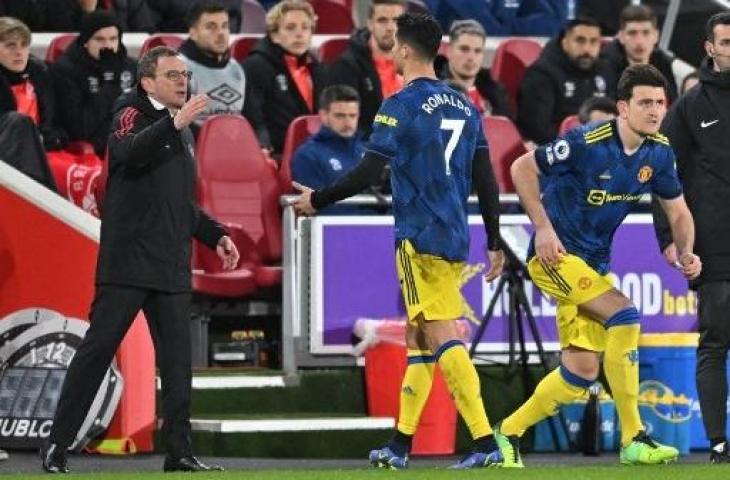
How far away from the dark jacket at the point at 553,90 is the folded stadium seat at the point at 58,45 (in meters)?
3.38

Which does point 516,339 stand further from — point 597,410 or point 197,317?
point 197,317

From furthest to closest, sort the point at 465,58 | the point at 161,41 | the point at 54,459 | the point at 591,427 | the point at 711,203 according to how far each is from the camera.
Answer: the point at 161,41
the point at 465,58
the point at 591,427
the point at 711,203
the point at 54,459

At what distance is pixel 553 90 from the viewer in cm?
1554

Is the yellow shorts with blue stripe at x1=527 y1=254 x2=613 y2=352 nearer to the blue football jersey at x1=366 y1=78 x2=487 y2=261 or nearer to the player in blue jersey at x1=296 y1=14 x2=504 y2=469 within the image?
the player in blue jersey at x1=296 y1=14 x2=504 y2=469

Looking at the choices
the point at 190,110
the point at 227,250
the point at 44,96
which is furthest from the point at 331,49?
the point at 190,110

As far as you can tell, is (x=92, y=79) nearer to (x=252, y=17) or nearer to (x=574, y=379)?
(x=252, y=17)

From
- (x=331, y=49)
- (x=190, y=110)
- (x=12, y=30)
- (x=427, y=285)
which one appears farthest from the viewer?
(x=331, y=49)

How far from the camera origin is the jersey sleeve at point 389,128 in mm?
9484

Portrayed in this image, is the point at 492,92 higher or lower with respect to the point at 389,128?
higher

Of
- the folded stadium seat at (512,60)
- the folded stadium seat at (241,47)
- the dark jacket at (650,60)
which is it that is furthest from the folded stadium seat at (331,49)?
the dark jacket at (650,60)

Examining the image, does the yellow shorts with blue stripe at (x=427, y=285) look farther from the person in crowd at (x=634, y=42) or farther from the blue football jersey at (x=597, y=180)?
the person in crowd at (x=634, y=42)

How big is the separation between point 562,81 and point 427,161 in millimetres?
6144

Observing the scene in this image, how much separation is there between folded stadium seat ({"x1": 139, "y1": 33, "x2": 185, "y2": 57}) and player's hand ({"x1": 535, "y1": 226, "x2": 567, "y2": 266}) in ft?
18.0

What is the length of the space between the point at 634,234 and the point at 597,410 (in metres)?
1.31
